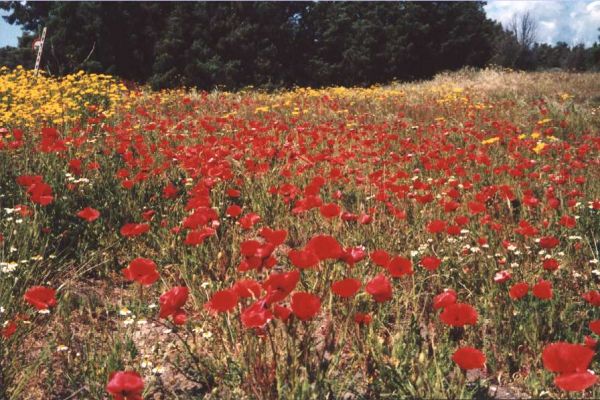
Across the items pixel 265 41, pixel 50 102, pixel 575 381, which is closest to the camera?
pixel 575 381

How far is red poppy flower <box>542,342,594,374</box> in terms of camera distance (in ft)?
3.96

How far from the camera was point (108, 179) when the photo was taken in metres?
4.00

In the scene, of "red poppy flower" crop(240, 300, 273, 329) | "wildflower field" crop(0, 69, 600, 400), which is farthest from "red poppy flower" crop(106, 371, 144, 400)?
"red poppy flower" crop(240, 300, 273, 329)

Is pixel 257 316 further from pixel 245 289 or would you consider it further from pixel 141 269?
pixel 141 269

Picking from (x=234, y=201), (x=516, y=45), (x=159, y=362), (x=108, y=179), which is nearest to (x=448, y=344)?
(x=159, y=362)

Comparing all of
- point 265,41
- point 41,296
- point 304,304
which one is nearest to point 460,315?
point 304,304

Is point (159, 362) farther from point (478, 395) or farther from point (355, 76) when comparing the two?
point (355, 76)

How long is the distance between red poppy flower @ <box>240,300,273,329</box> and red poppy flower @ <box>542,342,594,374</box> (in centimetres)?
77

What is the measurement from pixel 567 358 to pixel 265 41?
90.8ft

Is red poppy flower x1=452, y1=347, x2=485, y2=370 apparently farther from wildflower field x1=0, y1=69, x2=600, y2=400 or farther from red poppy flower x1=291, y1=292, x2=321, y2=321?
red poppy flower x1=291, y1=292, x2=321, y2=321

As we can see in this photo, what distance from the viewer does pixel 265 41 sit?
27109mm

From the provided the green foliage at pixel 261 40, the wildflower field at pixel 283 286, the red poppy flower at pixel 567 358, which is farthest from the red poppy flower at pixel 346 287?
the green foliage at pixel 261 40

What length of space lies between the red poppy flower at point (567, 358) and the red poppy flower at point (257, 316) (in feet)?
2.53

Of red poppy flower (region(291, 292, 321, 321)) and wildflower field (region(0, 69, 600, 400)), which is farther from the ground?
red poppy flower (region(291, 292, 321, 321))
